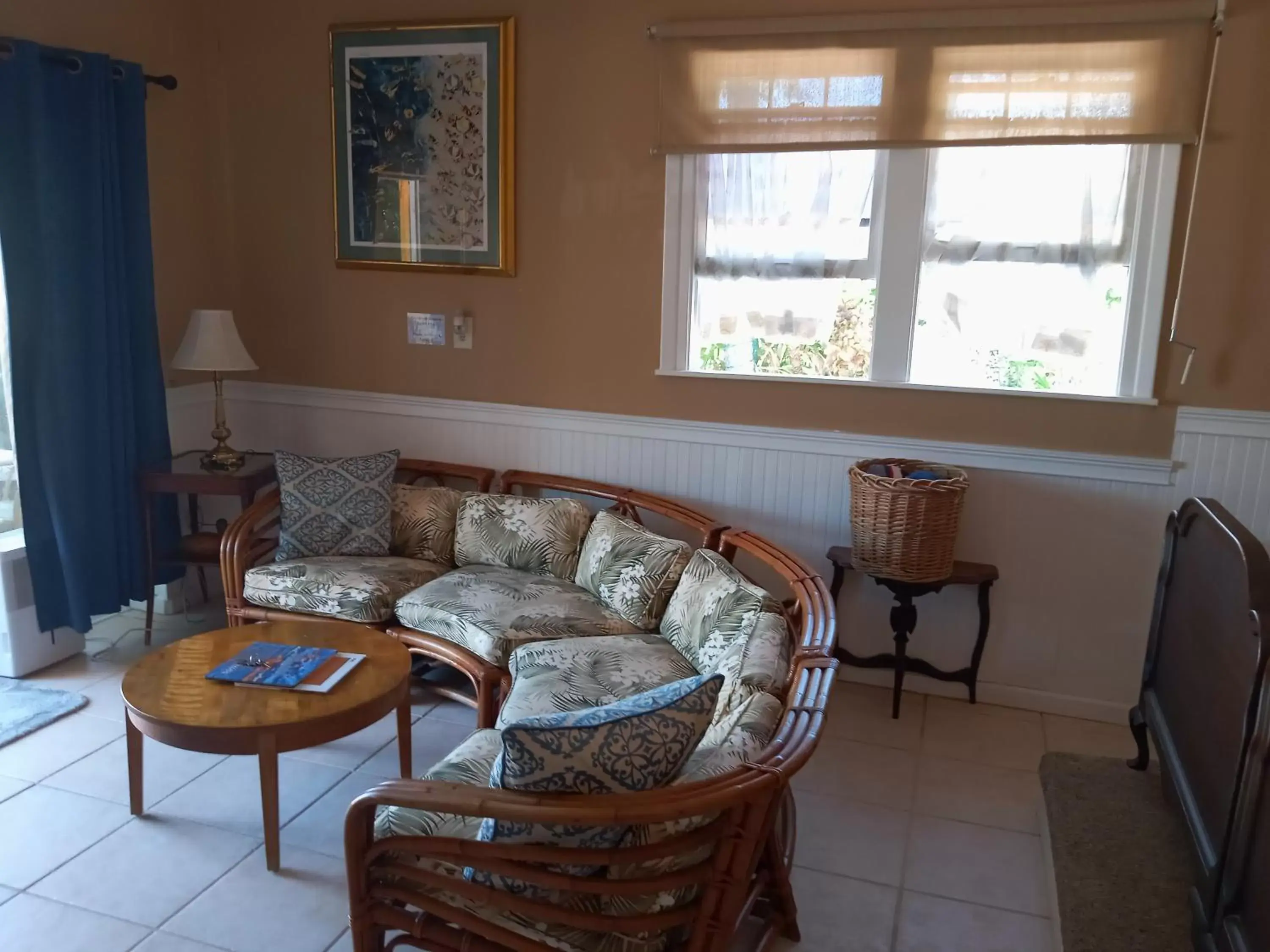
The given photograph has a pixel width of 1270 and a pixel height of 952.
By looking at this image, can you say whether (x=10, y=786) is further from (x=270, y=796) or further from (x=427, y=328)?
(x=427, y=328)

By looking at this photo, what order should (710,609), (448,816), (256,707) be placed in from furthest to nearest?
(710,609), (256,707), (448,816)

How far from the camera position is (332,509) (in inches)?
143

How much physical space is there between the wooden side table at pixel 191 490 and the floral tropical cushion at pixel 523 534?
0.85m

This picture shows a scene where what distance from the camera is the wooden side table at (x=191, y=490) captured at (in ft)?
12.3

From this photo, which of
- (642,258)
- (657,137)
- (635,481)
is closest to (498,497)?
(635,481)

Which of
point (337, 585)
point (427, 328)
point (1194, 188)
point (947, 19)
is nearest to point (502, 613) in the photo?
point (337, 585)

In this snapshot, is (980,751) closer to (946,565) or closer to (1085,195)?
(946,565)

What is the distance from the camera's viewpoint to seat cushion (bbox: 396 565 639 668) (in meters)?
2.99

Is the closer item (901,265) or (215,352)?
(901,265)

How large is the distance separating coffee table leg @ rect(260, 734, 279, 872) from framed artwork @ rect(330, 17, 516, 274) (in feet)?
6.76

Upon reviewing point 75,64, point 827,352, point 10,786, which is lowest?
point 10,786

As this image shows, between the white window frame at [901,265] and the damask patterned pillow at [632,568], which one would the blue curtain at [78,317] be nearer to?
the damask patterned pillow at [632,568]

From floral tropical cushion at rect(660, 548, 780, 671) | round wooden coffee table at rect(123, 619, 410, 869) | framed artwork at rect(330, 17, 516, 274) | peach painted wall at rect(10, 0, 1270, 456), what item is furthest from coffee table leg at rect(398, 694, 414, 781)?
framed artwork at rect(330, 17, 516, 274)

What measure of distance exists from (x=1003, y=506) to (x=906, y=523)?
0.47 metres
